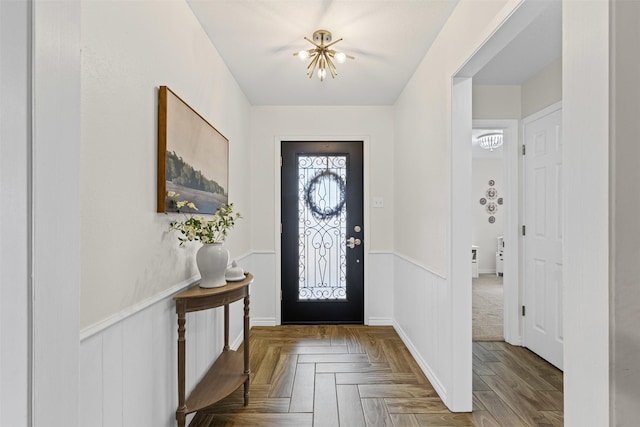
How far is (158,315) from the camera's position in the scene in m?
1.54

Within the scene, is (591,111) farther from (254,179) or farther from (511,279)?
(254,179)

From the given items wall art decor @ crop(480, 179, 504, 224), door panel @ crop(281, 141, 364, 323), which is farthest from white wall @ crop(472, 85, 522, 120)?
wall art decor @ crop(480, 179, 504, 224)

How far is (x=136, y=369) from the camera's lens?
4.49 ft

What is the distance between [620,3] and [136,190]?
164 centimetres

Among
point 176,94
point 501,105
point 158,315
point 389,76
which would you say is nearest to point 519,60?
point 501,105

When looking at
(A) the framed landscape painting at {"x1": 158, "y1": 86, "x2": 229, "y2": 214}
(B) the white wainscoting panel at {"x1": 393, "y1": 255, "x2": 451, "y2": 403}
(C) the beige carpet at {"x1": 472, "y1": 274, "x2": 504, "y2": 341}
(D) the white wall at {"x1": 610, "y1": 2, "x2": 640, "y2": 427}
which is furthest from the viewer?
(C) the beige carpet at {"x1": 472, "y1": 274, "x2": 504, "y2": 341}

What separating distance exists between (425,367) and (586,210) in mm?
2055

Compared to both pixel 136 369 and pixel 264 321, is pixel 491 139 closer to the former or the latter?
pixel 264 321

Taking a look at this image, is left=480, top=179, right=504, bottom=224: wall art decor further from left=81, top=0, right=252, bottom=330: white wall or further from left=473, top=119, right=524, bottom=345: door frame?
left=81, top=0, right=252, bottom=330: white wall

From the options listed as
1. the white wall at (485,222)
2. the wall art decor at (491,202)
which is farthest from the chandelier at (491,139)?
the wall art decor at (491,202)

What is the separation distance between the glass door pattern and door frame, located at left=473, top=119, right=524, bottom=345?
5.04ft

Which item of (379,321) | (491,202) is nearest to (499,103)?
(379,321)

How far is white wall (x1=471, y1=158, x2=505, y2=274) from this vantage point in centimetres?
696

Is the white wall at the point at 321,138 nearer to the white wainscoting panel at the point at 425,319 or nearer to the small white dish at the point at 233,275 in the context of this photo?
the white wainscoting panel at the point at 425,319
